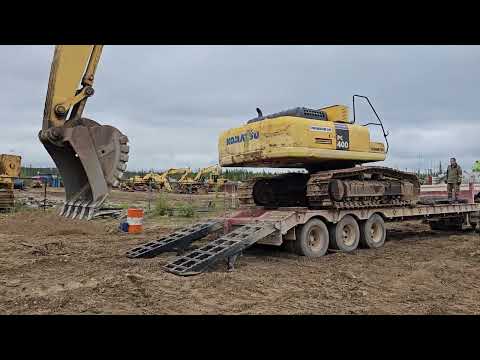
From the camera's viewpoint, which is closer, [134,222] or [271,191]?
[271,191]

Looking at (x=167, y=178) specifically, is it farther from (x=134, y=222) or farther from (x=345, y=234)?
(x=345, y=234)

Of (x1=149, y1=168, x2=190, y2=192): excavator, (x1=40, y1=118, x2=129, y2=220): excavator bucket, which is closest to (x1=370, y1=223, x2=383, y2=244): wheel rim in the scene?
(x1=40, y1=118, x2=129, y2=220): excavator bucket

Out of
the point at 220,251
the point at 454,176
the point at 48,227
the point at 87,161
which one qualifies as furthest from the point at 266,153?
the point at 454,176

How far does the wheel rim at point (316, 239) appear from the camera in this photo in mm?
8867

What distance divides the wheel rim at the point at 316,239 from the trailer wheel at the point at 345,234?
0.41 m

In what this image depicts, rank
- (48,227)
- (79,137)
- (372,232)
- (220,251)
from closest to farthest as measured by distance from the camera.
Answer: (220,251) → (372,232) → (48,227) → (79,137)

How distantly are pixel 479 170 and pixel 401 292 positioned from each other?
14.8 metres

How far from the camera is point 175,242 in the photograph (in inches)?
342

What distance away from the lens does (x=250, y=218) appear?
29.5 feet

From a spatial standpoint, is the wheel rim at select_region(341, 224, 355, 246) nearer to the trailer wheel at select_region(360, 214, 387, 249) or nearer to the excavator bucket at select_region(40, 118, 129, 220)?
the trailer wheel at select_region(360, 214, 387, 249)

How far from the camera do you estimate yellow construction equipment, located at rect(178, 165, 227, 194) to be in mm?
40062

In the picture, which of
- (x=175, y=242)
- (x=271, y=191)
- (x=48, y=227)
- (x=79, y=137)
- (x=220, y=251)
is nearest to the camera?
(x=220, y=251)

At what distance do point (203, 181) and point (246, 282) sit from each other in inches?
1409
